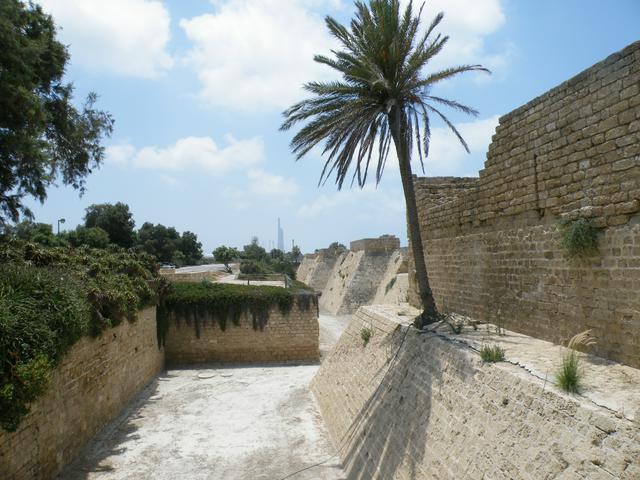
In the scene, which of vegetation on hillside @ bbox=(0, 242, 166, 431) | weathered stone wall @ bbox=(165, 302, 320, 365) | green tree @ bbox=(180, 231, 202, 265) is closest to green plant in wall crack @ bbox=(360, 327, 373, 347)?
vegetation on hillside @ bbox=(0, 242, 166, 431)

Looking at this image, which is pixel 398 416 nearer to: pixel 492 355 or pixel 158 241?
pixel 492 355

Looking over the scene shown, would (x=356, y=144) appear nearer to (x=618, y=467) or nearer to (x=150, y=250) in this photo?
(x=618, y=467)

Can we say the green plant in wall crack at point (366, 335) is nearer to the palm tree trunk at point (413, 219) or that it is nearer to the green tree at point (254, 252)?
the palm tree trunk at point (413, 219)

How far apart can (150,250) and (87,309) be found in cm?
4369

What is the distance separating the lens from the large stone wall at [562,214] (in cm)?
477

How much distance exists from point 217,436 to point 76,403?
115 inches

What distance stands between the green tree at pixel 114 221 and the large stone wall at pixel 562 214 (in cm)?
4233

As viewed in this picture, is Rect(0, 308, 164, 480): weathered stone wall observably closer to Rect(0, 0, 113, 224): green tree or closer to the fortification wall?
Rect(0, 0, 113, 224): green tree

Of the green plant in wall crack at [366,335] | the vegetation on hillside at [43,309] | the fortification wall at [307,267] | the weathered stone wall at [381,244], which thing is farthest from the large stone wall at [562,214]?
the fortification wall at [307,267]

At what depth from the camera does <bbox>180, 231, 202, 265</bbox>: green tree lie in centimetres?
5384

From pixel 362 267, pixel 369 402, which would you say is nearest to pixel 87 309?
pixel 369 402

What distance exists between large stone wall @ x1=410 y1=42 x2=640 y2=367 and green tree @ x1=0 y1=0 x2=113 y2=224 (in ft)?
29.5

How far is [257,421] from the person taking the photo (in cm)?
1058

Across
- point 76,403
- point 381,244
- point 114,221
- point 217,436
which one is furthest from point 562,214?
point 114,221
